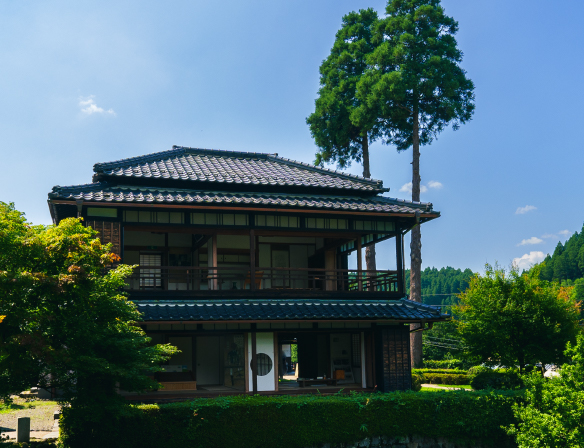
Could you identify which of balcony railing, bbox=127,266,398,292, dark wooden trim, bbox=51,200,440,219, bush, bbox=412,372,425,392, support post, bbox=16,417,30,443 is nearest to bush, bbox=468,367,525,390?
bush, bbox=412,372,425,392

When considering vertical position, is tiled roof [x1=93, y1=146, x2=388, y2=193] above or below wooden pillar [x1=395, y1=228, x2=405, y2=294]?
above

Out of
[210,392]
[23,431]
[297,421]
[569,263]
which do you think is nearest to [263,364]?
[210,392]

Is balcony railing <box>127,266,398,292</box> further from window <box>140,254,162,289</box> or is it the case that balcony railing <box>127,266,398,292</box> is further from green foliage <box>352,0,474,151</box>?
green foliage <box>352,0,474,151</box>

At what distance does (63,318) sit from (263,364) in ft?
25.8

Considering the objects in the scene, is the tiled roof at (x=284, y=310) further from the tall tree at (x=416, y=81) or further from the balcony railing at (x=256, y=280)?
the tall tree at (x=416, y=81)

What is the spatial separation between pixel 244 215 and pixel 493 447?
33.3 ft

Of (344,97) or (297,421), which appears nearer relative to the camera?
(297,421)

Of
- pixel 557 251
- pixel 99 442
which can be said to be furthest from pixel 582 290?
pixel 99 442

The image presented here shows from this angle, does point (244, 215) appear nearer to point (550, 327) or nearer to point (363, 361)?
point (363, 361)

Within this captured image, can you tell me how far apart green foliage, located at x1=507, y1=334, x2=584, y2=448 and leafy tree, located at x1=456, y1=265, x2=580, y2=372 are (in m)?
5.43

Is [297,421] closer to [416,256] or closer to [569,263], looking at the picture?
[416,256]

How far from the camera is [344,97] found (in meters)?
38.1

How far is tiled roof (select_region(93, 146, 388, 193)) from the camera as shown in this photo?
20.2 m

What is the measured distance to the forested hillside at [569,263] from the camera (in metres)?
101
